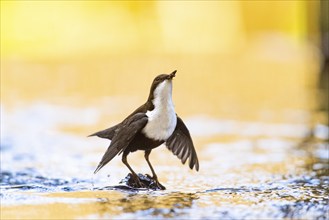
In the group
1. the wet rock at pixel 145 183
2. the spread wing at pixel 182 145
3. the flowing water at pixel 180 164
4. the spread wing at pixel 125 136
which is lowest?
the flowing water at pixel 180 164

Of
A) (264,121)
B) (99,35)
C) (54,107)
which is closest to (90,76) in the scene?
(54,107)

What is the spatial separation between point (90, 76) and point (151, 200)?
13.2 m

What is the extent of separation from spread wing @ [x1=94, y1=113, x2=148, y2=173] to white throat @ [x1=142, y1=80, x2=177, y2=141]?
0.04 meters

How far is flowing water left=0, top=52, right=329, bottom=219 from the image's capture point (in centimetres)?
465

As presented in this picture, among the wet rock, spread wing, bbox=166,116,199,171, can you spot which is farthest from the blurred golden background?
the wet rock

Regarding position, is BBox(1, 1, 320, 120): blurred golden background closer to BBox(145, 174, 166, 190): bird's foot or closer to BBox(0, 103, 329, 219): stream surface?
BBox(0, 103, 329, 219): stream surface

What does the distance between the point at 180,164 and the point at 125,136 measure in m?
2.34

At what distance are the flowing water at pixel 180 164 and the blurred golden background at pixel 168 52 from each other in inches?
4.8

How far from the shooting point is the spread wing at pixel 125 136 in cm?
489

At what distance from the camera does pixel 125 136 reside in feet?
16.2

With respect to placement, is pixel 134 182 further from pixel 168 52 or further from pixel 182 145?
pixel 168 52

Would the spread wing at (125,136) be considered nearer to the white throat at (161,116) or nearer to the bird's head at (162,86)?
the white throat at (161,116)

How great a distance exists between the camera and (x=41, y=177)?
6156 mm

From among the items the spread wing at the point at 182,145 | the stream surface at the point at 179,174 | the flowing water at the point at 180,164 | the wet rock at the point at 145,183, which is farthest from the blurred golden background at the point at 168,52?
the wet rock at the point at 145,183
